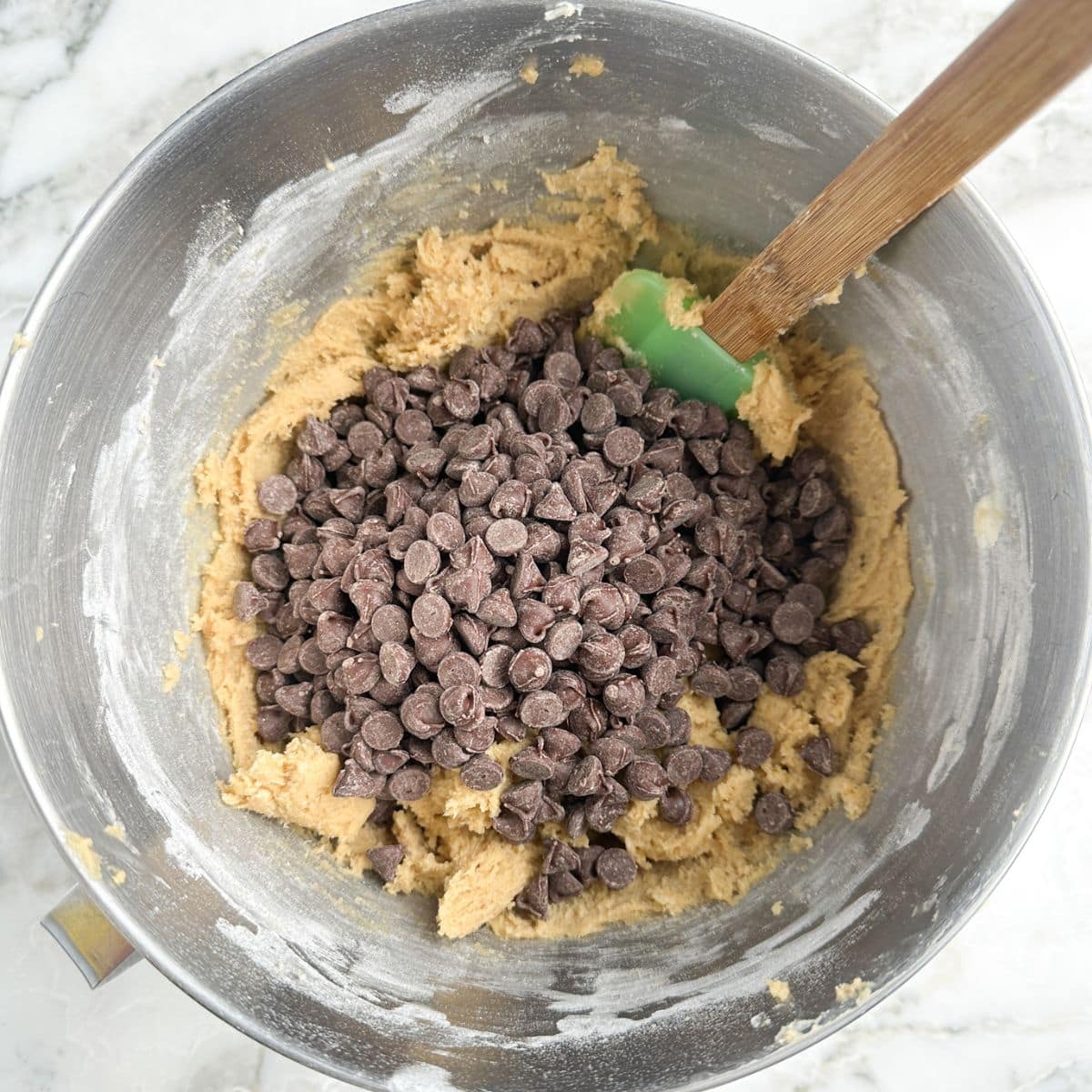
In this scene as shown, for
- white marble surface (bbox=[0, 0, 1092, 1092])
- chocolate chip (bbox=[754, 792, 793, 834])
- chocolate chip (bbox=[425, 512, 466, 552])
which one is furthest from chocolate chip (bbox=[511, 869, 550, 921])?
white marble surface (bbox=[0, 0, 1092, 1092])

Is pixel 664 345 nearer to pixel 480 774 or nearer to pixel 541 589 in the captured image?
pixel 541 589

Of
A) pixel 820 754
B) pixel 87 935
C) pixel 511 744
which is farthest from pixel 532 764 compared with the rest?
pixel 87 935

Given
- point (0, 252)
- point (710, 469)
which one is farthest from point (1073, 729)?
point (0, 252)

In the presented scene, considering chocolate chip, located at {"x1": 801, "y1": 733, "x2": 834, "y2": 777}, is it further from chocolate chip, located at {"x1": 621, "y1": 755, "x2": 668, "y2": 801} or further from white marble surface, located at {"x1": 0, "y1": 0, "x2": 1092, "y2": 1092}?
white marble surface, located at {"x1": 0, "y1": 0, "x2": 1092, "y2": 1092}

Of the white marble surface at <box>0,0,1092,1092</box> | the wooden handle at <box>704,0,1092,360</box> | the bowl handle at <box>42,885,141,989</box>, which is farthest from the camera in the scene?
the white marble surface at <box>0,0,1092,1092</box>

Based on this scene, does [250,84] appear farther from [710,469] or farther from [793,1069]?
[793,1069]
